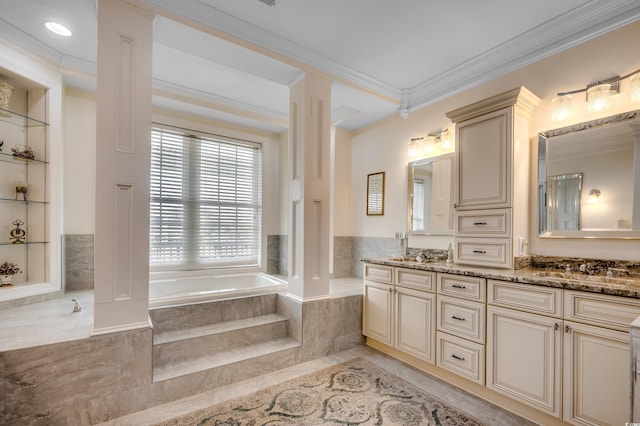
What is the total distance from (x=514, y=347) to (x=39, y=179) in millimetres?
4179

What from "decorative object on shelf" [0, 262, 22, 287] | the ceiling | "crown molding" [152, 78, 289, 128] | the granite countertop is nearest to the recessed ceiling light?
the ceiling

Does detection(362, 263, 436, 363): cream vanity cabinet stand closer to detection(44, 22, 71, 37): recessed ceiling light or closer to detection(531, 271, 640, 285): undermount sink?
detection(531, 271, 640, 285): undermount sink

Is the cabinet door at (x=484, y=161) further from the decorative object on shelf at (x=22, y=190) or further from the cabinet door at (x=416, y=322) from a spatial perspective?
the decorative object on shelf at (x=22, y=190)

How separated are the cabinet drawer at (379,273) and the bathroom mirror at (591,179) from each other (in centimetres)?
126

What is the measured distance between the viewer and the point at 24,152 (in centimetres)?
264

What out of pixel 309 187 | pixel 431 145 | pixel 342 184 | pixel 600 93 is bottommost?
pixel 309 187

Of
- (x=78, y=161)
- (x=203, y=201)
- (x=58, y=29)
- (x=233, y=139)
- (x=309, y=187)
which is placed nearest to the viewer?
(x=58, y=29)

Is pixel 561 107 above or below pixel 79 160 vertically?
above

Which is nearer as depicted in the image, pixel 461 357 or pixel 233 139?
pixel 461 357

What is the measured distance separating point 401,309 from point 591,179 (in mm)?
1745

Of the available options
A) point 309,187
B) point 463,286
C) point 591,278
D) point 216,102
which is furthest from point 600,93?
point 216,102

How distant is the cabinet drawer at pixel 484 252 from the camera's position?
2.31m

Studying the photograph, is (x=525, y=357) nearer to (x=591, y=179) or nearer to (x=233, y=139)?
(x=591, y=179)

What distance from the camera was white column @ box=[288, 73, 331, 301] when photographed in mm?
2791
